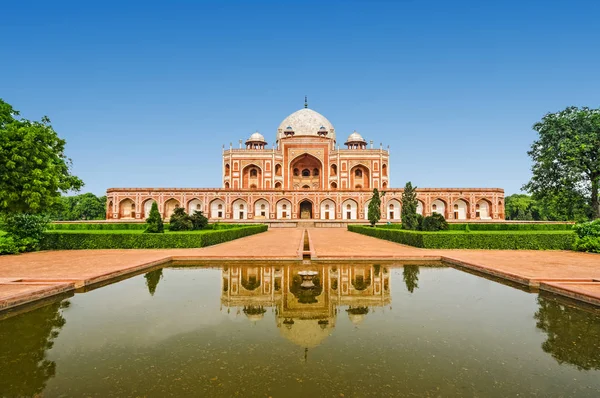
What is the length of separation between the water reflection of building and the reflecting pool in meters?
0.04

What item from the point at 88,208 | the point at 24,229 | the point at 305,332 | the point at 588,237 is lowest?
the point at 305,332

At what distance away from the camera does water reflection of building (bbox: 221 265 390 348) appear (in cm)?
458

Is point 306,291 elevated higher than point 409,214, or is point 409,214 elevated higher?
point 409,214

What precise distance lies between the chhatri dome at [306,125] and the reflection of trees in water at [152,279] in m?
43.7

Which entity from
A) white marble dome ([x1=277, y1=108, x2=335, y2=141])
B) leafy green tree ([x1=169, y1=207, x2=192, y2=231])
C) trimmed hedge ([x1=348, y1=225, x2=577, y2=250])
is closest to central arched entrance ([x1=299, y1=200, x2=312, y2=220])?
white marble dome ([x1=277, y1=108, x2=335, y2=141])

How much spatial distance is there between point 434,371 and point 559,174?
929 inches

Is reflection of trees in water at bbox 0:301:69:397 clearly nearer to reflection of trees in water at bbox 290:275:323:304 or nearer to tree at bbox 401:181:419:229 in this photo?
reflection of trees in water at bbox 290:275:323:304

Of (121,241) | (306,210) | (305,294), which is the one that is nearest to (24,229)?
(121,241)

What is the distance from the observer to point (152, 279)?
768cm

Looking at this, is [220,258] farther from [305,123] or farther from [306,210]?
[305,123]

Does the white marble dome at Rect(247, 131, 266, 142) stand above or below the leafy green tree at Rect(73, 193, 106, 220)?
above

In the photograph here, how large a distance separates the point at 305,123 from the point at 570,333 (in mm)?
49874

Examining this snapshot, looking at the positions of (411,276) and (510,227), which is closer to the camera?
(411,276)

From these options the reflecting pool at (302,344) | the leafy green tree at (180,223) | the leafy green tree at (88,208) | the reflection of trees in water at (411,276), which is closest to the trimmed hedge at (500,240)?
the reflection of trees in water at (411,276)
